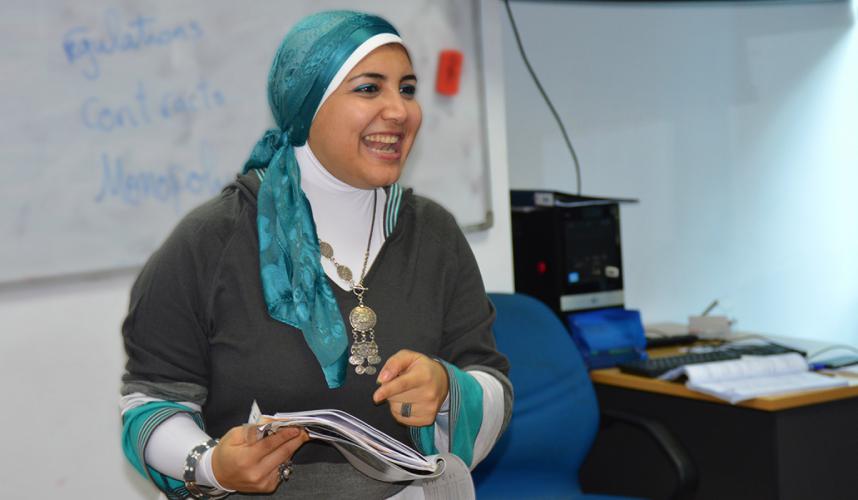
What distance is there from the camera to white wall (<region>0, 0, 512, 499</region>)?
210 centimetres

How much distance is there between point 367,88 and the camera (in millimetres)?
1464

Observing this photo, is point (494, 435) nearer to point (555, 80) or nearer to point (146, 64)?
point (146, 64)

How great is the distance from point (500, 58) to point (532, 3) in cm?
38

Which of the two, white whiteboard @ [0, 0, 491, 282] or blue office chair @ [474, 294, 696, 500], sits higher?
white whiteboard @ [0, 0, 491, 282]

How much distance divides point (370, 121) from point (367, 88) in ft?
0.18

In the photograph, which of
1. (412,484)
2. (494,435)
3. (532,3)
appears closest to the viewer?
(412,484)

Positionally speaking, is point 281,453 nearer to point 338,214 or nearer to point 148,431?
point 148,431

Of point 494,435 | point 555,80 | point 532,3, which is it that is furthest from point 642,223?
point 494,435

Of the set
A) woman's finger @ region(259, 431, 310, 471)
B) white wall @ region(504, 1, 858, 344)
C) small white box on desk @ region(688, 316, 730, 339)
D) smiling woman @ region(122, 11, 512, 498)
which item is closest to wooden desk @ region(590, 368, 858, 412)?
small white box on desk @ region(688, 316, 730, 339)

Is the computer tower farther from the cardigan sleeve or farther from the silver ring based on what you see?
the silver ring

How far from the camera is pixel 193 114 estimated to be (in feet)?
7.54

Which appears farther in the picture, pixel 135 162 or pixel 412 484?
pixel 135 162

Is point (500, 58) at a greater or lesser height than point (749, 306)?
greater

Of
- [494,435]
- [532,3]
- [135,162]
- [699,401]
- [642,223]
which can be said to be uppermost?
[532,3]
